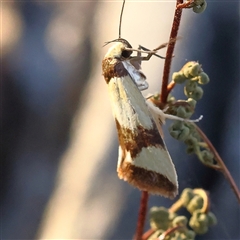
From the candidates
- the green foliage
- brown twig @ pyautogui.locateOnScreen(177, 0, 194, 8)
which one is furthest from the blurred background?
brown twig @ pyautogui.locateOnScreen(177, 0, 194, 8)

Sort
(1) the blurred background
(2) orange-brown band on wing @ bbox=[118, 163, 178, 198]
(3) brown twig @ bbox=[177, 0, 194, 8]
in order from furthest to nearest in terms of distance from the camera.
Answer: (1) the blurred background, (2) orange-brown band on wing @ bbox=[118, 163, 178, 198], (3) brown twig @ bbox=[177, 0, 194, 8]

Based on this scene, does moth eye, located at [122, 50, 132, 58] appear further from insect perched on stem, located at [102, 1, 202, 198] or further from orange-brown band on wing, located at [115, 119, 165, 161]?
orange-brown band on wing, located at [115, 119, 165, 161]

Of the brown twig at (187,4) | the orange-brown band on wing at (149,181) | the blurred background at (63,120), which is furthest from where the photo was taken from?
the blurred background at (63,120)

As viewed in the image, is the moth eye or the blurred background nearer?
the moth eye

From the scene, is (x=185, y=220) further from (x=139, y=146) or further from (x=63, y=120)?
(x=63, y=120)

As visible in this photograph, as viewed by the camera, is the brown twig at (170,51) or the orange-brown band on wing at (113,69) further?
the orange-brown band on wing at (113,69)

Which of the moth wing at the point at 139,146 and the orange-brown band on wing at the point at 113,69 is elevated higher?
the orange-brown band on wing at the point at 113,69

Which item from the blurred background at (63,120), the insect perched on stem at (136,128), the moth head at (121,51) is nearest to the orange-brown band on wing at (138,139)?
the insect perched on stem at (136,128)

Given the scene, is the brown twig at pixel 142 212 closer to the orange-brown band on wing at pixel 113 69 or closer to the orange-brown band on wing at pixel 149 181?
the orange-brown band on wing at pixel 149 181

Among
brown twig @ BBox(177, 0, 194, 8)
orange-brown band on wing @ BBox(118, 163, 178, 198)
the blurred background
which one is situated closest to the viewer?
brown twig @ BBox(177, 0, 194, 8)
